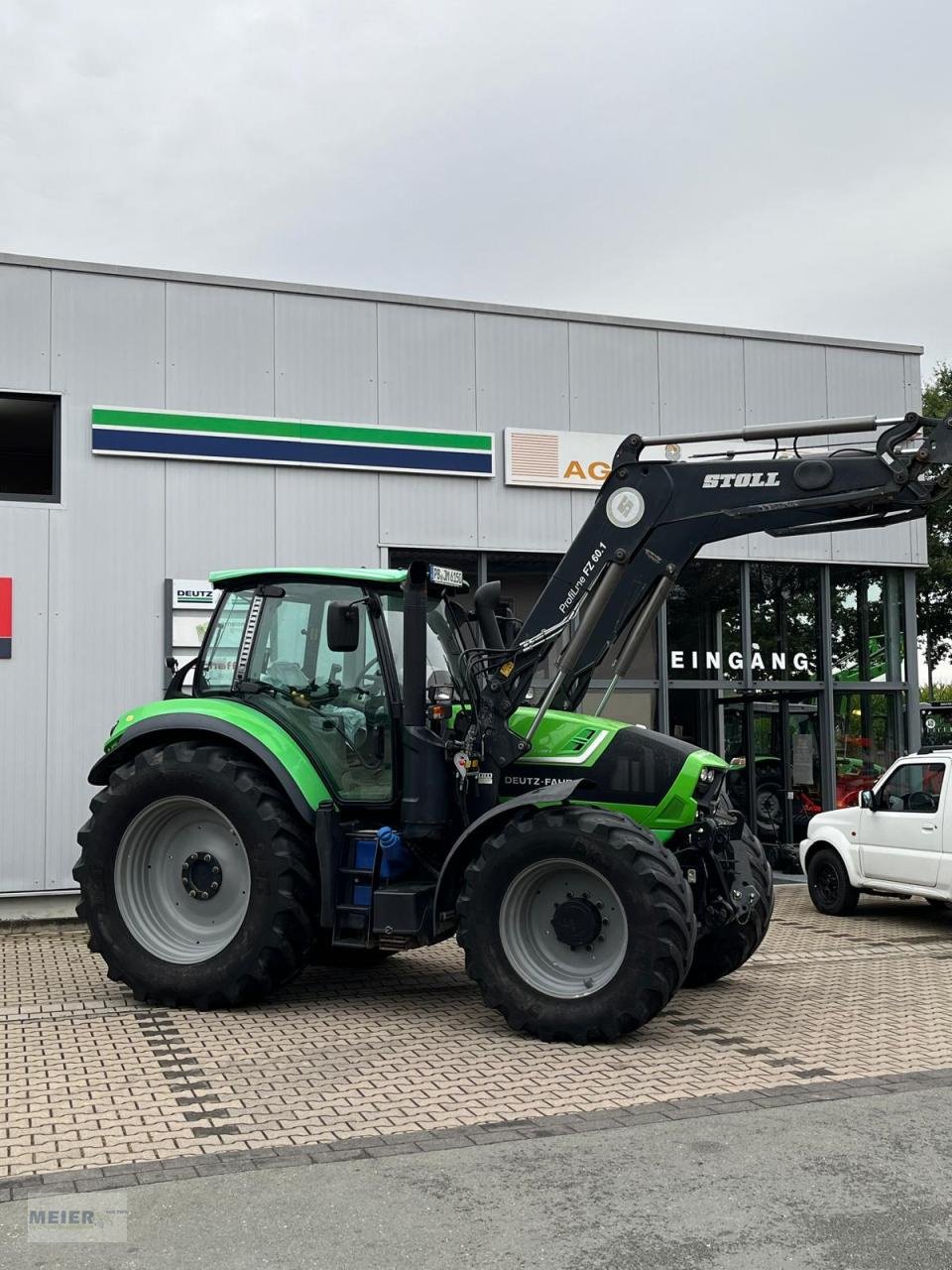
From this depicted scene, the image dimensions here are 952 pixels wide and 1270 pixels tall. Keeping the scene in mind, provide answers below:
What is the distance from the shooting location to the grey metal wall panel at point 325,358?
1352 centimetres

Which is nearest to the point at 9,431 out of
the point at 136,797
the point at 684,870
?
the point at 136,797

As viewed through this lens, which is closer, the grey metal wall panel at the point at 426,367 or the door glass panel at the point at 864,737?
the grey metal wall panel at the point at 426,367

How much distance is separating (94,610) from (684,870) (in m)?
6.94

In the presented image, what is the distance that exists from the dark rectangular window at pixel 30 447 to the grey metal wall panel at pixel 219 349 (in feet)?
4.22

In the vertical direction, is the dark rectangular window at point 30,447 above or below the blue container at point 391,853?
above

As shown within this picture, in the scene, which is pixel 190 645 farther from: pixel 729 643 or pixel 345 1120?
pixel 345 1120

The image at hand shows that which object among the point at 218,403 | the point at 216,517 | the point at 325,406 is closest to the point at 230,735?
the point at 216,517

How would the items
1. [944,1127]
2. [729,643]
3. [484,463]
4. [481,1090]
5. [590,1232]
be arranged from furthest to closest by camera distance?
[729,643] < [484,463] < [481,1090] < [944,1127] < [590,1232]

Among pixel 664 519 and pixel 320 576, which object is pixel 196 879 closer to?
pixel 320 576

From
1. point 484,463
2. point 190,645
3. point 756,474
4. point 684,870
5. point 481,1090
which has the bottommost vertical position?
point 481,1090

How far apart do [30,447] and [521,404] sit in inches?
211

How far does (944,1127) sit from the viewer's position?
570cm

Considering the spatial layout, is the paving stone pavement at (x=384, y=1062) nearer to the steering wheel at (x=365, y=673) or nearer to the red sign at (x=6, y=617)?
the steering wheel at (x=365, y=673)

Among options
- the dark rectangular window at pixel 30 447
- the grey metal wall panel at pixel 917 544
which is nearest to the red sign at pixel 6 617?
the dark rectangular window at pixel 30 447
